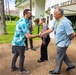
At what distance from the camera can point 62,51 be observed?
6.40 m

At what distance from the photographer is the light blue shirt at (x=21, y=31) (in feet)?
20.7

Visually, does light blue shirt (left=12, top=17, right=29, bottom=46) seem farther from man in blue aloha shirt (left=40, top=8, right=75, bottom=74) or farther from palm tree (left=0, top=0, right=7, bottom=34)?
palm tree (left=0, top=0, right=7, bottom=34)

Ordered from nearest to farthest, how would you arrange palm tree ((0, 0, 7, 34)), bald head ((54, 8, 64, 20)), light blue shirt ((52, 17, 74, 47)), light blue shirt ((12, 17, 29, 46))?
light blue shirt ((52, 17, 74, 47))
bald head ((54, 8, 64, 20))
light blue shirt ((12, 17, 29, 46))
palm tree ((0, 0, 7, 34))

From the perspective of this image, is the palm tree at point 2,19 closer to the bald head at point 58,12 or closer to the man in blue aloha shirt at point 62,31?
the man in blue aloha shirt at point 62,31

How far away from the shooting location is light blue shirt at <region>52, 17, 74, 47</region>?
6.06m

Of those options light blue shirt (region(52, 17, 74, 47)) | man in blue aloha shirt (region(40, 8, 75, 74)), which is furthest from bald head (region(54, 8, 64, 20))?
light blue shirt (region(52, 17, 74, 47))

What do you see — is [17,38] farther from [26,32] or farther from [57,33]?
[57,33]

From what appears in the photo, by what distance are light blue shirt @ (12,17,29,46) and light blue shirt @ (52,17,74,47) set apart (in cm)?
89

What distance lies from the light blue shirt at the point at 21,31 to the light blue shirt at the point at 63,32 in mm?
894

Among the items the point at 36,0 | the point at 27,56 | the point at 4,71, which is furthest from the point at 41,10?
the point at 4,71

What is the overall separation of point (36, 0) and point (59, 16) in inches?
1174

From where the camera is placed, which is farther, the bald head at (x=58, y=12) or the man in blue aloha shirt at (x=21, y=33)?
the man in blue aloha shirt at (x=21, y=33)

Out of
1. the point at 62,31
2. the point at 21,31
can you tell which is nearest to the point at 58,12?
the point at 62,31

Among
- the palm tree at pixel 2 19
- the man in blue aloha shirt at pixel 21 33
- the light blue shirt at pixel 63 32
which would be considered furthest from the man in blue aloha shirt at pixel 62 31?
the palm tree at pixel 2 19
